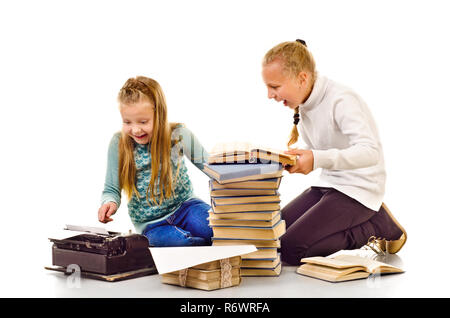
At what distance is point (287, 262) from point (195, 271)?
0.53 m

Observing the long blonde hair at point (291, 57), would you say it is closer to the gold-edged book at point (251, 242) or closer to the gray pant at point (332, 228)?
the gray pant at point (332, 228)

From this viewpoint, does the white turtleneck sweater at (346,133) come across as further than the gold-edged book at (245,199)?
Yes

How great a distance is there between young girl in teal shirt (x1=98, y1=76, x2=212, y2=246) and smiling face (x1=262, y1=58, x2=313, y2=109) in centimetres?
39

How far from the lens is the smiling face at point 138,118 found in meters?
2.17

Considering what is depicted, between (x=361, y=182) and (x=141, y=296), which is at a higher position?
(x=361, y=182)

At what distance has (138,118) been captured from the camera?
2182 mm

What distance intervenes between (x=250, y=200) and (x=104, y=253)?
51cm

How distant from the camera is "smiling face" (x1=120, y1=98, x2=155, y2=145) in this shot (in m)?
2.17

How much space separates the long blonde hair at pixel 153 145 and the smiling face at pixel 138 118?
0.05ft

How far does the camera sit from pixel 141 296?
1690 millimetres

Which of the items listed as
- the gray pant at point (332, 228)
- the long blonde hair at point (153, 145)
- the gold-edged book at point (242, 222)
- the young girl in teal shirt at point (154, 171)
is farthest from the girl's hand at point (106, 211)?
the gray pant at point (332, 228)

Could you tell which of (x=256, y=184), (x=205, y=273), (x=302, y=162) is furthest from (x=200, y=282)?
(x=302, y=162)
